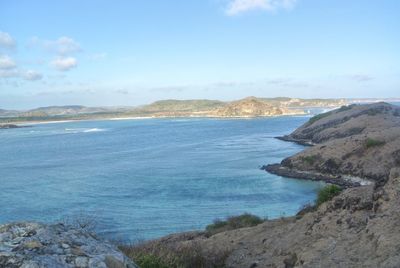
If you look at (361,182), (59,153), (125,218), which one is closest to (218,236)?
(125,218)

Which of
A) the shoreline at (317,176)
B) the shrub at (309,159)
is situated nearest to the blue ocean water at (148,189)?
the shoreline at (317,176)

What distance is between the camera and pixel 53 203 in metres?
42.4

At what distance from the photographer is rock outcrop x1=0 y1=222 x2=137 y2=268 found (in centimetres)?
598

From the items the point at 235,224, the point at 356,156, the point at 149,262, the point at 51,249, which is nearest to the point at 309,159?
the point at 356,156

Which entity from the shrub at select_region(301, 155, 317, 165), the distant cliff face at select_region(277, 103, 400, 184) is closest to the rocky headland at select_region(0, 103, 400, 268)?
the distant cliff face at select_region(277, 103, 400, 184)

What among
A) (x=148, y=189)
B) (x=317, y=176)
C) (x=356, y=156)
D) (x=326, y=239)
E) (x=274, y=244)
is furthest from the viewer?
(x=356, y=156)

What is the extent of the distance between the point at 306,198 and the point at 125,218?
1767 cm

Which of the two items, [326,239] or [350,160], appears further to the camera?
[350,160]

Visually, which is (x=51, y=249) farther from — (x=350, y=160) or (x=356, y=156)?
(x=356, y=156)

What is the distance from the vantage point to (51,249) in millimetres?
6352

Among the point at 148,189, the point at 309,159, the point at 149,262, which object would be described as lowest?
the point at 148,189

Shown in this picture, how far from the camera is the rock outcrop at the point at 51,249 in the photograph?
5.98 meters

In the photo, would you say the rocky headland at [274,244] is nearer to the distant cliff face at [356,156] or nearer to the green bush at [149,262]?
the green bush at [149,262]

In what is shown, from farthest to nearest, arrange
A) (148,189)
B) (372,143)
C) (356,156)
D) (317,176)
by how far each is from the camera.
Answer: (372,143), (356,156), (317,176), (148,189)
